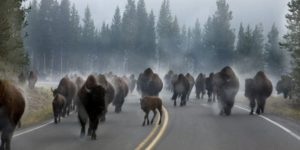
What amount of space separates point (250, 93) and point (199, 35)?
108m

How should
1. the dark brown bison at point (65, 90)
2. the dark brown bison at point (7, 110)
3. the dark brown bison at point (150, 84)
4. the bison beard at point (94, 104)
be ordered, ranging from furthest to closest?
the dark brown bison at point (150, 84) → the dark brown bison at point (65, 90) → the bison beard at point (94, 104) → the dark brown bison at point (7, 110)

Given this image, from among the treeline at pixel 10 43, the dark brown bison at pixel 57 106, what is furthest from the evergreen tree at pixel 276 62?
the dark brown bison at pixel 57 106

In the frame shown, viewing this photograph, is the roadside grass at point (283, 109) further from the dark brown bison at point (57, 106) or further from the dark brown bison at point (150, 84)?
the dark brown bison at point (57, 106)

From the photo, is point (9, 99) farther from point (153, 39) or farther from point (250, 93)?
point (153, 39)

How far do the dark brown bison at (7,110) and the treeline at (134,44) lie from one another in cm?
7672

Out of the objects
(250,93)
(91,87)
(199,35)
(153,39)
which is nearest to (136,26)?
(153,39)


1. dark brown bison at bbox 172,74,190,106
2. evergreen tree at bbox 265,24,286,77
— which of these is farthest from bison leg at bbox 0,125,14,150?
evergreen tree at bbox 265,24,286,77

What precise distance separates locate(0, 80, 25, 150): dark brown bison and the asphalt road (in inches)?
39.5

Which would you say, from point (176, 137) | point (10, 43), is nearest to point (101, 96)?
point (176, 137)

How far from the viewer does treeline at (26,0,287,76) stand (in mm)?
95062

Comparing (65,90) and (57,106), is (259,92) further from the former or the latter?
(57,106)

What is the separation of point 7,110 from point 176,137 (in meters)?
5.42

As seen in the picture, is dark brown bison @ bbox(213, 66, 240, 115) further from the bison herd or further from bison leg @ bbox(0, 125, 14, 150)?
bison leg @ bbox(0, 125, 14, 150)

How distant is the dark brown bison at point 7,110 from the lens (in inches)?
435
